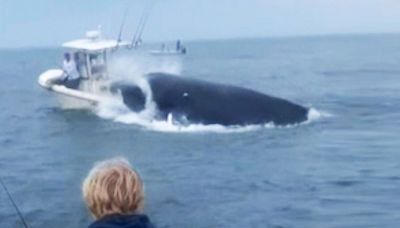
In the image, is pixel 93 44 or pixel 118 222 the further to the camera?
pixel 93 44

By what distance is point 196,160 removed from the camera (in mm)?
27422

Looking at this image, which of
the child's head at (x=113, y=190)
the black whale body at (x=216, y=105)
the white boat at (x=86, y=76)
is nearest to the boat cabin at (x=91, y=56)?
the white boat at (x=86, y=76)

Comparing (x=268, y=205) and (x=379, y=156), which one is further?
(x=379, y=156)

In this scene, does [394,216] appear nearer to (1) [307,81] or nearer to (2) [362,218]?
(2) [362,218]

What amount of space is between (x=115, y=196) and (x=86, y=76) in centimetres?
3591

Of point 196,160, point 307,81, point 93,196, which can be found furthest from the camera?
point 307,81

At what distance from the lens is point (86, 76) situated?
4159cm

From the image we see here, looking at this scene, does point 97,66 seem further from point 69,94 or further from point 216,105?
point 216,105

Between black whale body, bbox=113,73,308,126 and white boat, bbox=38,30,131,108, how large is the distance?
4.01 metres

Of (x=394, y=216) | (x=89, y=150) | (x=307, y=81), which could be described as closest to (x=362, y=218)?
(x=394, y=216)

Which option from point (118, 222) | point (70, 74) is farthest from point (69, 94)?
point (118, 222)

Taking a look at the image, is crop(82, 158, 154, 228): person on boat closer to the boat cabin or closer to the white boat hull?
the white boat hull

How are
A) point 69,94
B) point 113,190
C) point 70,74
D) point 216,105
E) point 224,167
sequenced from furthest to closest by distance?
point 70,74, point 69,94, point 216,105, point 224,167, point 113,190

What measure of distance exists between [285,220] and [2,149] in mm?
14858
